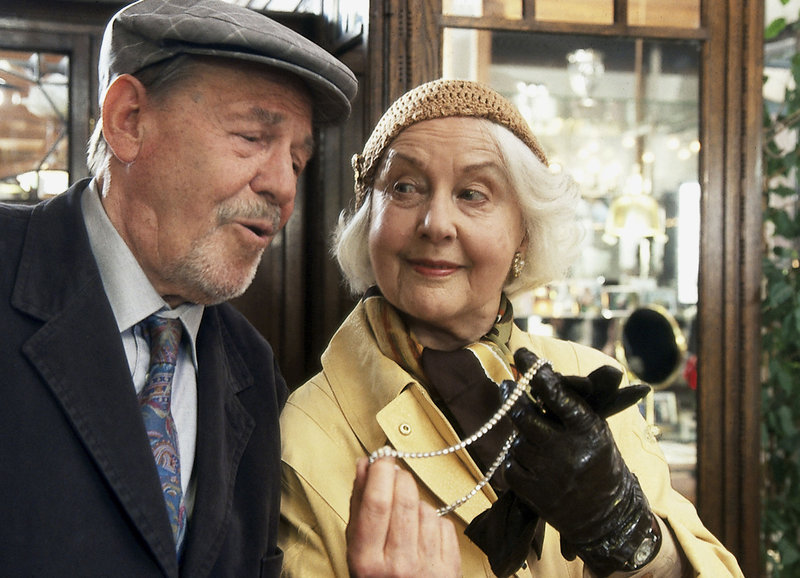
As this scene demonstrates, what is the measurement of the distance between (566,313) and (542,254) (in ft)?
2.71

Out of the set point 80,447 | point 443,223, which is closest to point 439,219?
point 443,223

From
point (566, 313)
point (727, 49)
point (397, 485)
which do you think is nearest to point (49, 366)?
point (397, 485)

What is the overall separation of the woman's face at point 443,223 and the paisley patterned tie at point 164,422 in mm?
555

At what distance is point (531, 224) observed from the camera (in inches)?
74.5

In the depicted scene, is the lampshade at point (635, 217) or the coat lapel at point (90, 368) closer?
the coat lapel at point (90, 368)

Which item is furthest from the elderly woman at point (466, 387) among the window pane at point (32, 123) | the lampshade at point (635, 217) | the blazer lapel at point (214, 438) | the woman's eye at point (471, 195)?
the window pane at point (32, 123)

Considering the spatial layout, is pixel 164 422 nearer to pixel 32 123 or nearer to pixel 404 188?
pixel 404 188

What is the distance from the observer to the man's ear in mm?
1401

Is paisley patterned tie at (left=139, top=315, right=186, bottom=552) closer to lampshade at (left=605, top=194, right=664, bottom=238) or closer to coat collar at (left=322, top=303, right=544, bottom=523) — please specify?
coat collar at (left=322, top=303, right=544, bottom=523)

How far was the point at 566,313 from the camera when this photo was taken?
2.71 metres

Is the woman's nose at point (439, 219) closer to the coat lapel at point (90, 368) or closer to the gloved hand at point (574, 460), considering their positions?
the gloved hand at point (574, 460)

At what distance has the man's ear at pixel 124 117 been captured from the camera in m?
1.40

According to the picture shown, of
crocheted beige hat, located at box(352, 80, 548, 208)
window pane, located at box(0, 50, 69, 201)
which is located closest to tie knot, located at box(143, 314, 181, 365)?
crocheted beige hat, located at box(352, 80, 548, 208)

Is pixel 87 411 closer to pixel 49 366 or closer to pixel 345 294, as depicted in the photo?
pixel 49 366
